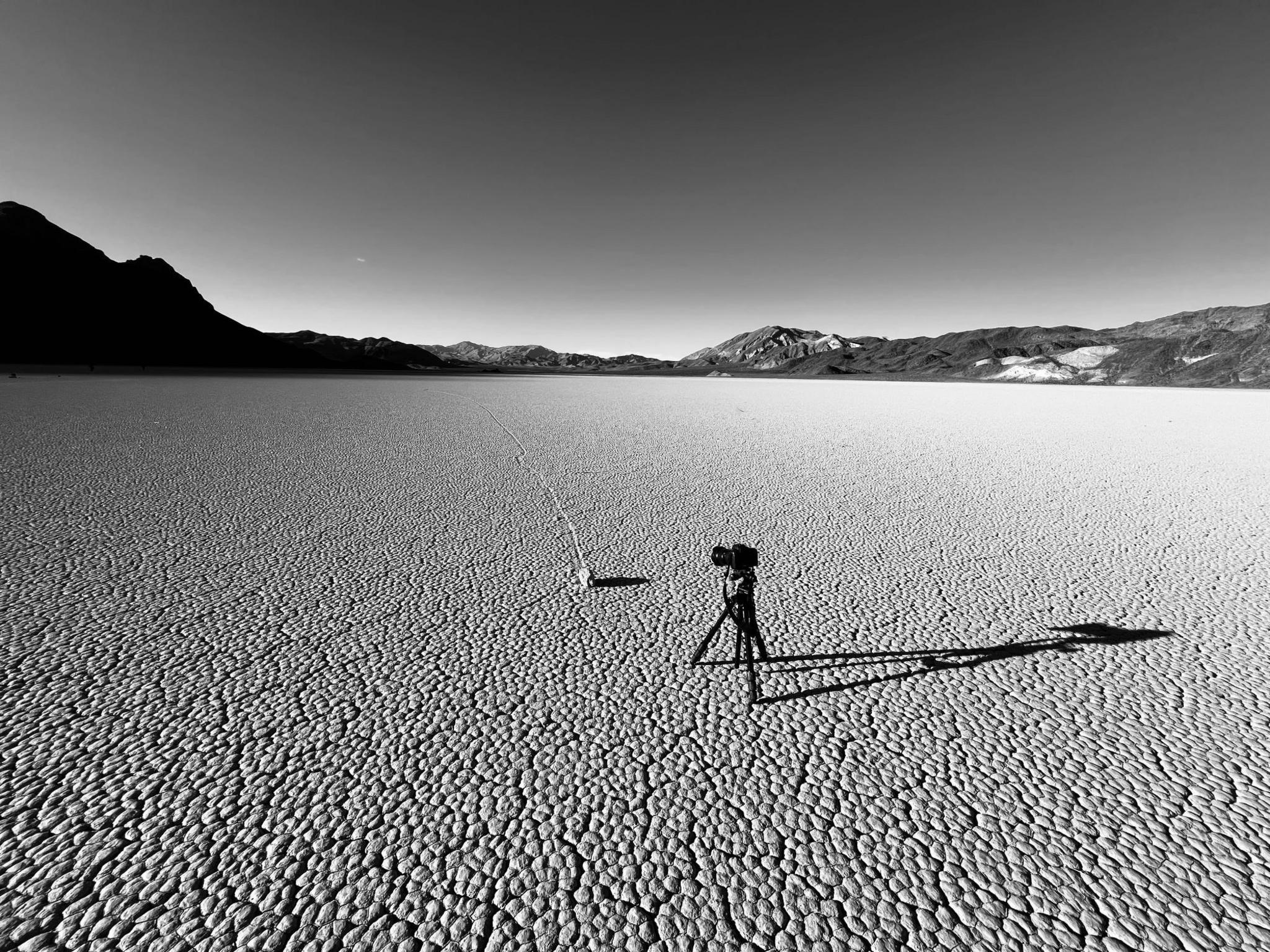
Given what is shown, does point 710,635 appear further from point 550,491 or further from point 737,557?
point 550,491

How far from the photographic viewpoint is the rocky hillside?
83812 mm

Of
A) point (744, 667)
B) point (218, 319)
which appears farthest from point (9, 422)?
point (218, 319)

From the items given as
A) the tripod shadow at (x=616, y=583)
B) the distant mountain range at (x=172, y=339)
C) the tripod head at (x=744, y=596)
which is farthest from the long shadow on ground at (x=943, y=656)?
the distant mountain range at (x=172, y=339)

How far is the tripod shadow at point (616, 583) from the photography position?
19.7 feet

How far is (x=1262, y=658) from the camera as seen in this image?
4551 mm

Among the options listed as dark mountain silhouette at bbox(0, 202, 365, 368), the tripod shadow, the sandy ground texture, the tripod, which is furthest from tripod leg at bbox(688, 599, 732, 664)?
dark mountain silhouette at bbox(0, 202, 365, 368)

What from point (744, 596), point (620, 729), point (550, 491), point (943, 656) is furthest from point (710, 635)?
point (550, 491)

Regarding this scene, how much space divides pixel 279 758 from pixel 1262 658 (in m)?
7.59

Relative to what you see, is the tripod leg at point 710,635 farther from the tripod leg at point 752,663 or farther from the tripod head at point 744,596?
the tripod leg at point 752,663

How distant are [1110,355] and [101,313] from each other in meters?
204

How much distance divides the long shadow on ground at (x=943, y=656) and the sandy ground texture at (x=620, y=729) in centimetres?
4

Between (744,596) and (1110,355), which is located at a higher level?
(1110,355)

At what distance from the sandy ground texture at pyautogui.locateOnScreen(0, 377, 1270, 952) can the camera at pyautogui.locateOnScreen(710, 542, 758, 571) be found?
1.08m

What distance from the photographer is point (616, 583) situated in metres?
6.11
